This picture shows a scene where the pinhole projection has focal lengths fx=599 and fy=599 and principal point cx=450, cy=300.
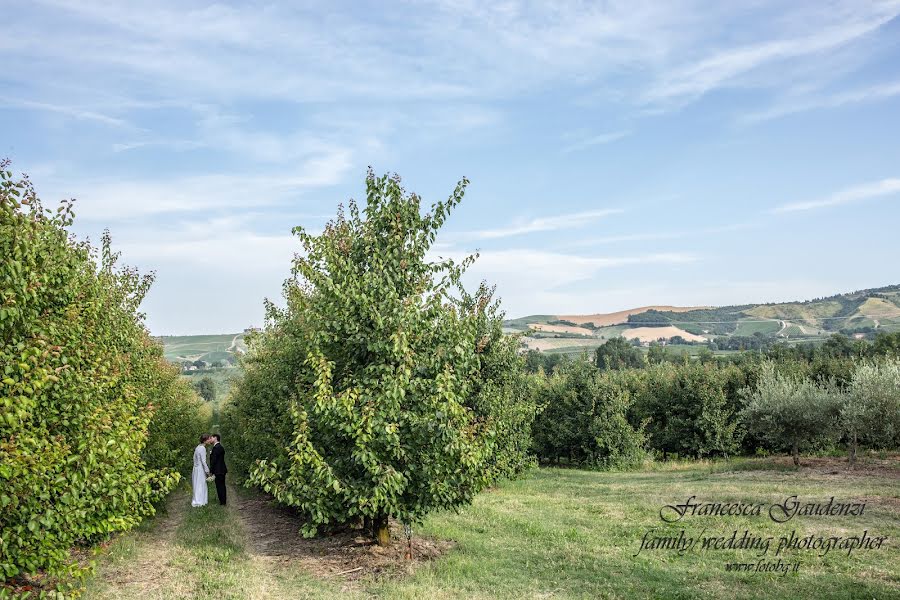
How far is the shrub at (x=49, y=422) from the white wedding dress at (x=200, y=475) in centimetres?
846

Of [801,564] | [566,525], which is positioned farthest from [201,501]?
[801,564]

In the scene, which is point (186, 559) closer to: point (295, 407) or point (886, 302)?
point (295, 407)

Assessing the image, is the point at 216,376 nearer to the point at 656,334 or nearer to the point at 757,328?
the point at 656,334

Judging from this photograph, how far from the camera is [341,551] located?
11.9 m

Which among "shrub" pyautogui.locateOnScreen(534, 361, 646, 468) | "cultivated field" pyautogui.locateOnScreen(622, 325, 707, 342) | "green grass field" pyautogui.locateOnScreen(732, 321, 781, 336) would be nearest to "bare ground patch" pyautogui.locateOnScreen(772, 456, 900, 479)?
"shrub" pyautogui.locateOnScreen(534, 361, 646, 468)

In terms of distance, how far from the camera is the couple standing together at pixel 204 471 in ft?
56.5

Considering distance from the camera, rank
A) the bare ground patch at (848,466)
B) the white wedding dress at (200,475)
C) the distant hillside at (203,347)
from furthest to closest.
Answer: the distant hillside at (203,347), the bare ground patch at (848,466), the white wedding dress at (200,475)

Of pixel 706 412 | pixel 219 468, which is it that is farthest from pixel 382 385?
pixel 706 412

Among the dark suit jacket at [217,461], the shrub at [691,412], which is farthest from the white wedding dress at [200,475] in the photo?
the shrub at [691,412]

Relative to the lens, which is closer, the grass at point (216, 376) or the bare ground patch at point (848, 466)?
the bare ground patch at point (848, 466)

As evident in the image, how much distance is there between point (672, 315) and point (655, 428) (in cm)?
12686

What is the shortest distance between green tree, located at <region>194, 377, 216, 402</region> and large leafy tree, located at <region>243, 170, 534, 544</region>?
113 metres

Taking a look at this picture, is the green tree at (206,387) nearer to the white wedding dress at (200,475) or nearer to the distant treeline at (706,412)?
the distant treeline at (706,412)

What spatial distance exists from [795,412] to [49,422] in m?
24.6
